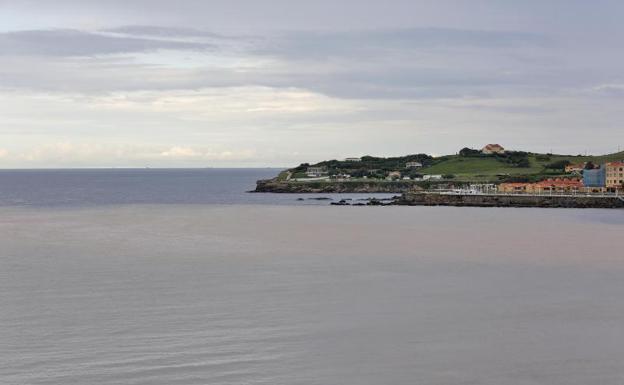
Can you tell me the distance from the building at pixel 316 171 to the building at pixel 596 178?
59720mm

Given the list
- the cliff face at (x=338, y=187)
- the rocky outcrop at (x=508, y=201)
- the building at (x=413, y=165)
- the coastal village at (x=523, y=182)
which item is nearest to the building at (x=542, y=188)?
the coastal village at (x=523, y=182)

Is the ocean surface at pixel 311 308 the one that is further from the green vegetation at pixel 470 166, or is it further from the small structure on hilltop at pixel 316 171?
the small structure on hilltop at pixel 316 171

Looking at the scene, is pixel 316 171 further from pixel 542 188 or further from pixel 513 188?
pixel 542 188

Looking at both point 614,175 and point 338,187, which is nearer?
point 614,175

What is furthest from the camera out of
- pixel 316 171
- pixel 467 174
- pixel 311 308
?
pixel 316 171

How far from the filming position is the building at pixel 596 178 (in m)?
105

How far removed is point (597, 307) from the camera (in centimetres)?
2823

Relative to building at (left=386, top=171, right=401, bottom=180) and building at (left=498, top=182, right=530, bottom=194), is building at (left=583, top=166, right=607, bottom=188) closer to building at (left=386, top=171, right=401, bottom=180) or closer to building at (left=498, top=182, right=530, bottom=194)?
building at (left=498, top=182, right=530, bottom=194)

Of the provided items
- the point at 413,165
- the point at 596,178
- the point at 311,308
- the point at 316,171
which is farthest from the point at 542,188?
the point at 311,308

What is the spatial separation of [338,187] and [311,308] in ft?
344

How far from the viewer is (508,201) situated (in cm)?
9344

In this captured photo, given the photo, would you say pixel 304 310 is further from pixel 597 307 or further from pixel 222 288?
pixel 597 307

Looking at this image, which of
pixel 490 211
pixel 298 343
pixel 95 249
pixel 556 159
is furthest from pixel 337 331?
pixel 556 159

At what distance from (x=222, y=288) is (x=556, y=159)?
5675 inches
